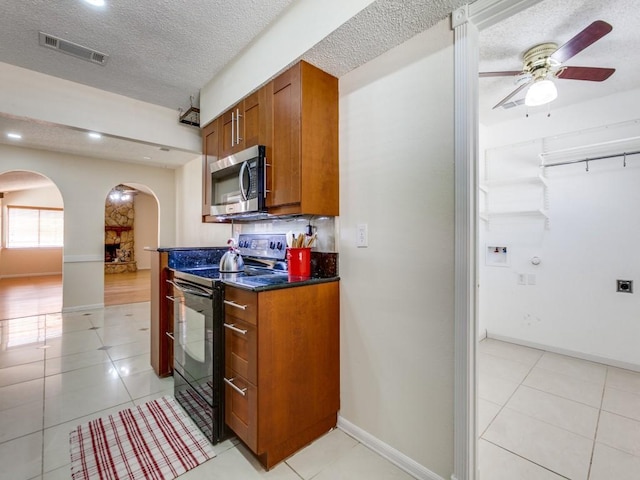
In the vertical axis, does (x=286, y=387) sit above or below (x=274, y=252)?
below

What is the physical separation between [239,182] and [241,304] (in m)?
0.97

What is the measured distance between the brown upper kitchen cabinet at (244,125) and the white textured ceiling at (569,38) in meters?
1.64

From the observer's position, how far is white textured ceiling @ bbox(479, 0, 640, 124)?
1735 millimetres

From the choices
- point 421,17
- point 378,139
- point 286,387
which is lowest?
point 286,387

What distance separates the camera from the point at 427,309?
1.44 m

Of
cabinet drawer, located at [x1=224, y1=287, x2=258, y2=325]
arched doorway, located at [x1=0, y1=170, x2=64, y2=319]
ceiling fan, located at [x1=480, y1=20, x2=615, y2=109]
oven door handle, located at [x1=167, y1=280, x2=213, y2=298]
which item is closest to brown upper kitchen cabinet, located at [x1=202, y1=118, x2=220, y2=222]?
oven door handle, located at [x1=167, y1=280, x2=213, y2=298]

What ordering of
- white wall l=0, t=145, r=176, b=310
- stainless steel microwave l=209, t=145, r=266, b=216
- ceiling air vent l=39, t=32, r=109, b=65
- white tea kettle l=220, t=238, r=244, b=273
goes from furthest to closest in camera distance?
1. white wall l=0, t=145, r=176, b=310
2. white tea kettle l=220, t=238, r=244, b=273
3. ceiling air vent l=39, t=32, r=109, b=65
4. stainless steel microwave l=209, t=145, r=266, b=216

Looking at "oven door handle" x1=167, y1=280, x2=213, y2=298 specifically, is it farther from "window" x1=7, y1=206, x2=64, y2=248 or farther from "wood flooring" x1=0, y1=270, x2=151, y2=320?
"window" x1=7, y1=206, x2=64, y2=248

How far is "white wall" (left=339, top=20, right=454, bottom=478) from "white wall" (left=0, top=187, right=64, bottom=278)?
9.47 meters

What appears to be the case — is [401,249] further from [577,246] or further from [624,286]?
[624,286]

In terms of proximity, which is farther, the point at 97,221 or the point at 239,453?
the point at 97,221

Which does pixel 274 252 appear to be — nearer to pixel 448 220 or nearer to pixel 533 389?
pixel 448 220

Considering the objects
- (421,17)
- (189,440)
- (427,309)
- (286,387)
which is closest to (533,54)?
(421,17)

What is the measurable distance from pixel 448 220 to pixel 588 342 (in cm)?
277
